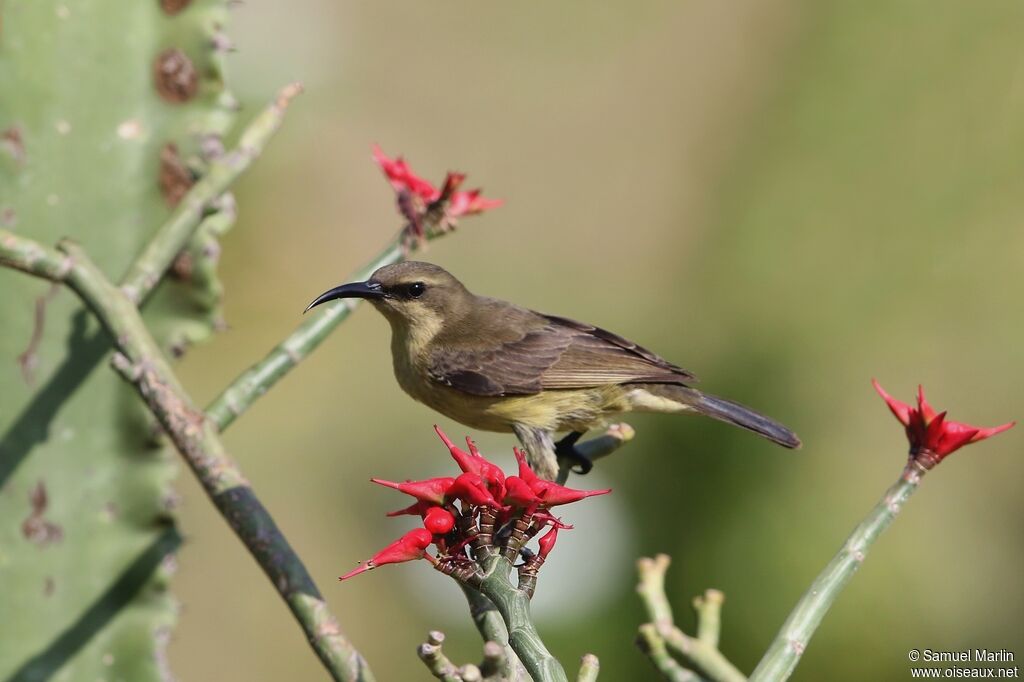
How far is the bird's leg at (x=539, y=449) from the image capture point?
11.2 ft

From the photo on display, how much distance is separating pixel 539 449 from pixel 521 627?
1.87 m

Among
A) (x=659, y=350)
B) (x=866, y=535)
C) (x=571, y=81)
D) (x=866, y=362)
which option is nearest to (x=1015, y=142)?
(x=866, y=362)

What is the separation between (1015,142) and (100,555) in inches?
240

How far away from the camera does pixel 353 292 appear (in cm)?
309

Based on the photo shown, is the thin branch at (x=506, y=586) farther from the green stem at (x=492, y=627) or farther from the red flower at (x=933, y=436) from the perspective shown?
the red flower at (x=933, y=436)

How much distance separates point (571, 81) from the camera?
30.0 ft

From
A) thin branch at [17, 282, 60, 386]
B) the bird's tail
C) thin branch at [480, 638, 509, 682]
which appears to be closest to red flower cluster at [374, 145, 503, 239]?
thin branch at [17, 282, 60, 386]

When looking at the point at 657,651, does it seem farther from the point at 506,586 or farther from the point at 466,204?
the point at 466,204

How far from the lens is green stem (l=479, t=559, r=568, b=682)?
1.62 metres

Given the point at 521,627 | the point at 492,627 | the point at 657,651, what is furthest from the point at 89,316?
the point at 521,627

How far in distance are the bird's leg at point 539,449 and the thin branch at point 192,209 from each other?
115cm

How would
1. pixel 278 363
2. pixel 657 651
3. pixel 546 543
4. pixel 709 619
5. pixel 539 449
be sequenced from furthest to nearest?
1. pixel 539 449
2. pixel 278 363
3. pixel 709 619
4. pixel 657 651
5. pixel 546 543

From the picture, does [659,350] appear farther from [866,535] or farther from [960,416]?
[866,535]

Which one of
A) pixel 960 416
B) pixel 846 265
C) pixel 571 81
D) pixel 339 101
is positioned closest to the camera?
pixel 960 416
